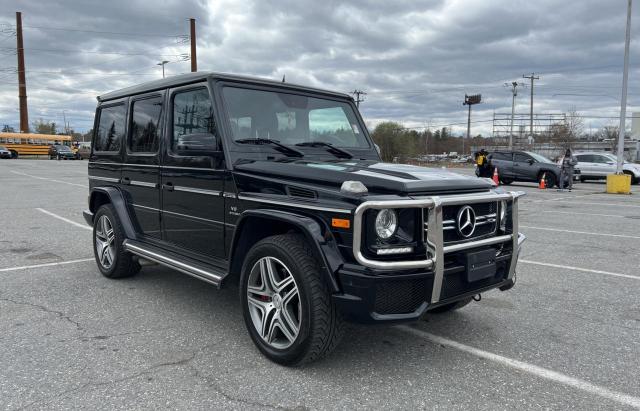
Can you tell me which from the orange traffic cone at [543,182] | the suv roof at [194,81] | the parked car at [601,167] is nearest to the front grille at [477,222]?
the suv roof at [194,81]

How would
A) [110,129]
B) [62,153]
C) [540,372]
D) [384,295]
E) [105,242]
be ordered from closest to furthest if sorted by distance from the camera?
[384,295] → [540,372] → [105,242] → [110,129] → [62,153]

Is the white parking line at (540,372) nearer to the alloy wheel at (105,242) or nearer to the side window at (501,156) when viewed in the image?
the alloy wheel at (105,242)

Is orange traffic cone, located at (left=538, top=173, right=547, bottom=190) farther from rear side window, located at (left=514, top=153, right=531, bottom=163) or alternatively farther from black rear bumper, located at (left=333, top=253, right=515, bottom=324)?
black rear bumper, located at (left=333, top=253, right=515, bottom=324)

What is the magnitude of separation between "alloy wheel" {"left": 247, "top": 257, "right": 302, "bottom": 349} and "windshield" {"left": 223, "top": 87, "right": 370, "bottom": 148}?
3.74ft

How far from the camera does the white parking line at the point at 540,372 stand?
9.52 ft

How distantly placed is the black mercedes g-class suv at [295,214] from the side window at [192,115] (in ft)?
0.05

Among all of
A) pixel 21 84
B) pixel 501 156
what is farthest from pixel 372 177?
pixel 21 84

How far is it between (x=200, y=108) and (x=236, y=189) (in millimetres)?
910

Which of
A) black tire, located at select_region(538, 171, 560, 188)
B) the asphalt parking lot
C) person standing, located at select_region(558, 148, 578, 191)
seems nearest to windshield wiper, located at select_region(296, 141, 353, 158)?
the asphalt parking lot

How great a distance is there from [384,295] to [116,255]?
11.4 feet

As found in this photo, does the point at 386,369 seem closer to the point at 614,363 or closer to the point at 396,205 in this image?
the point at 396,205

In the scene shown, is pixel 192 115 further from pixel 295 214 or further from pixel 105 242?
pixel 105 242

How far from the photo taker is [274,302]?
131 inches

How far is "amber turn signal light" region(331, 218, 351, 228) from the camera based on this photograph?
9.41ft
